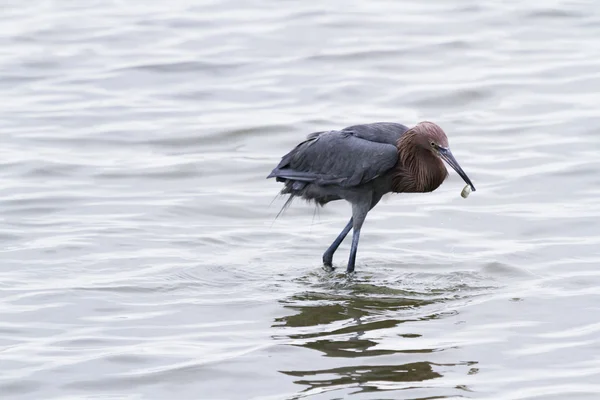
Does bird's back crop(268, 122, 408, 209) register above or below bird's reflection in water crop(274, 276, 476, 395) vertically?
above

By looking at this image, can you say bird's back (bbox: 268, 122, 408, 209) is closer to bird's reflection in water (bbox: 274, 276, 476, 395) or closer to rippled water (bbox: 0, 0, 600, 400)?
rippled water (bbox: 0, 0, 600, 400)

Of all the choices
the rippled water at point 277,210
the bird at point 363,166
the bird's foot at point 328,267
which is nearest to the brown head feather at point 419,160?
the bird at point 363,166

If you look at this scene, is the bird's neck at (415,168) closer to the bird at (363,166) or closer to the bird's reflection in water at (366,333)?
the bird at (363,166)

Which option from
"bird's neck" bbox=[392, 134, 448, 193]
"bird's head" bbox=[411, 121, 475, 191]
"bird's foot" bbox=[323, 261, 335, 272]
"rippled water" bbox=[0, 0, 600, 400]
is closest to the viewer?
"rippled water" bbox=[0, 0, 600, 400]

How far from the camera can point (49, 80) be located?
16109mm

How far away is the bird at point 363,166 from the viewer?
29.2 feet

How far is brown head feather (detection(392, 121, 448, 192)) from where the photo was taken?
8789 mm

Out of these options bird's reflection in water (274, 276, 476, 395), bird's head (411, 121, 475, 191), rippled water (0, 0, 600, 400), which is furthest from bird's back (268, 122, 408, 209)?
bird's reflection in water (274, 276, 476, 395)

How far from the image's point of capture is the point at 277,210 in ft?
36.3

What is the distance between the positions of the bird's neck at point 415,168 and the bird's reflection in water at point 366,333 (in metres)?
0.88

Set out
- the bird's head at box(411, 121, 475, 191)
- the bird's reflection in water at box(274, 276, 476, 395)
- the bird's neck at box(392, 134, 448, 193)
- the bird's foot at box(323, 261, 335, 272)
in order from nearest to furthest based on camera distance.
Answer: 1. the bird's reflection in water at box(274, 276, 476, 395)
2. the bird's head at box(411, 121, 475, 191)
3. the bird's neck at box(392, 134, 448, 193)
4. the bird's foot at box(323, 261, 335, 272)

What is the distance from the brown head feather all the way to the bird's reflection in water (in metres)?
0.89

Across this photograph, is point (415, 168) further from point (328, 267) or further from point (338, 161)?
point (328, 267)

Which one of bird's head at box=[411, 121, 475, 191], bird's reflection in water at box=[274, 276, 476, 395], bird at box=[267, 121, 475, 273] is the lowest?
bird's reflection in water at box=[274, 276, 476, 395]
